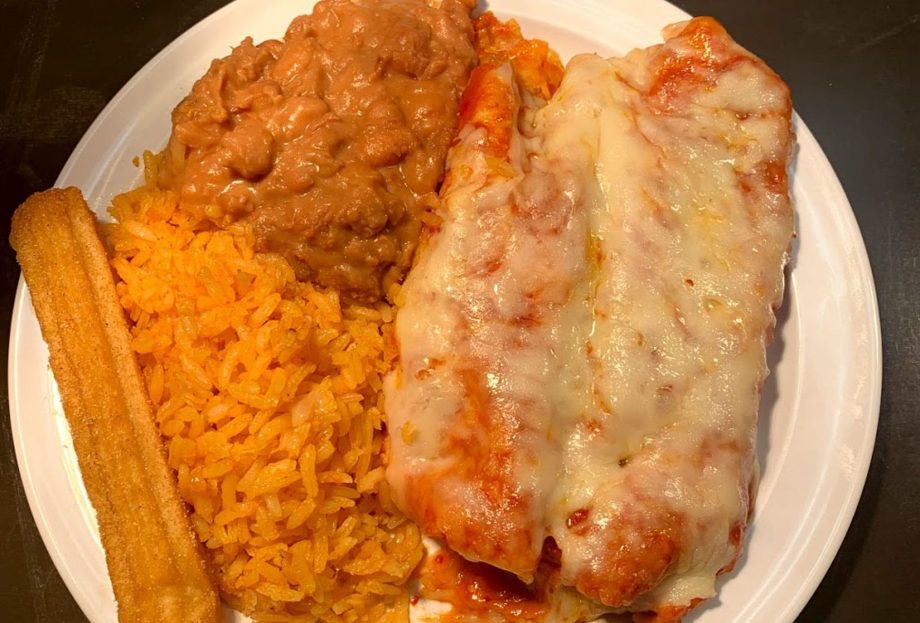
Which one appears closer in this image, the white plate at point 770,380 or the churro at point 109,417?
the churro at point 109,417

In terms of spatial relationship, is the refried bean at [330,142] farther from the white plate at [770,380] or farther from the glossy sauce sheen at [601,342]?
the white plate at [770,380]

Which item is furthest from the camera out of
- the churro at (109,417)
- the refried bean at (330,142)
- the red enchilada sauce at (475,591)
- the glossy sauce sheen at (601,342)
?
the refried bean at (330,142)

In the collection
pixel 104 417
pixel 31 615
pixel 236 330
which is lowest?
pixel 31 615

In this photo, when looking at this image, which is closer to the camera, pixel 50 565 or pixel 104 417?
pixel 104 417

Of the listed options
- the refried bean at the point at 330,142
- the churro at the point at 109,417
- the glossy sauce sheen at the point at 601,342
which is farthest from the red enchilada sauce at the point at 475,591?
the refried bean at the point at 330,142

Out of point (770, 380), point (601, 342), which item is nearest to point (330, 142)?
point (601, 342)

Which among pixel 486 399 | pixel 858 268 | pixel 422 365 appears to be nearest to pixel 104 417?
pixel 422 365

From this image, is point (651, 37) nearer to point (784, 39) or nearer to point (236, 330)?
point (784, 39)
